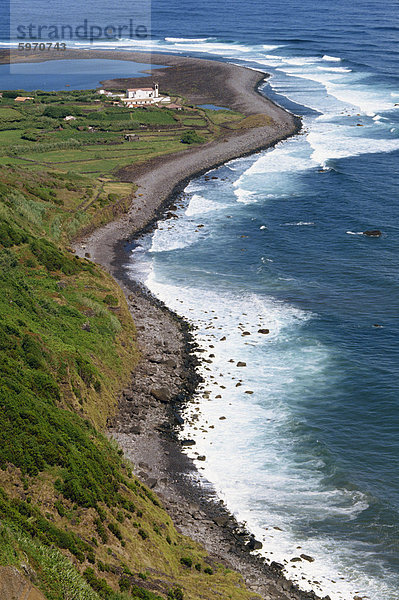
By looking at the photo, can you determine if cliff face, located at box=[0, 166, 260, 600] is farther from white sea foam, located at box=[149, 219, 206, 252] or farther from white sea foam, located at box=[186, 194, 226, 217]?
white sea foam, located at box=[186, 194, 226, 217]

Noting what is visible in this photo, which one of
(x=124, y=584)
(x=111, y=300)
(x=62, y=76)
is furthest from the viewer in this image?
(x=62, y=76)

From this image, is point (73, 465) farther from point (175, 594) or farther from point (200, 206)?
point (200, 206)

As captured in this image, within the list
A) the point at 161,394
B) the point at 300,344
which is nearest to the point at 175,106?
the point at 300,344

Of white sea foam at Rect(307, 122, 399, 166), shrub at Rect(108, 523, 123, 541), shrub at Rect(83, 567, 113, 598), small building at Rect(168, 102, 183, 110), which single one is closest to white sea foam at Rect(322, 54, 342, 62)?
small building at Rect(168, 102, 183, 110)

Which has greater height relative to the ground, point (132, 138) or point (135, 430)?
point (132, 138)

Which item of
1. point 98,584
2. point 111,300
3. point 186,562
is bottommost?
point 186,562

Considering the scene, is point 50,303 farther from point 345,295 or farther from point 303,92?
point 303,92

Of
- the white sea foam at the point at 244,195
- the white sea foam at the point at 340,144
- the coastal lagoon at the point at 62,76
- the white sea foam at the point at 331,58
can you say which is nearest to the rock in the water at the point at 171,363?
the white sea foam at the point at 244,195
